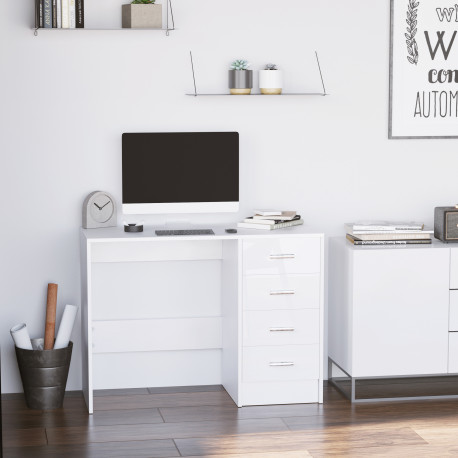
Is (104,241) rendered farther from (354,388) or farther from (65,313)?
(354,388)

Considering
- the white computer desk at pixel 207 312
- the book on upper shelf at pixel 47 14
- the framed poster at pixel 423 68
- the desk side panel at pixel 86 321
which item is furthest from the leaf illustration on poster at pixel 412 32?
the desk side panel at pixel 86 321

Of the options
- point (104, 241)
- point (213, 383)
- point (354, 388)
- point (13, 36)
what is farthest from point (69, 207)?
point (354, 388)

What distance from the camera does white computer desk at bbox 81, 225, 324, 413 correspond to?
13.2 ft

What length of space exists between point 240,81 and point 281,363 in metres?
1.36

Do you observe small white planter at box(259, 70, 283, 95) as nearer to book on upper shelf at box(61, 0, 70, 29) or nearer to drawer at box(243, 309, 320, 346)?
book on upper shelf at box(61, 0, 70, 29)

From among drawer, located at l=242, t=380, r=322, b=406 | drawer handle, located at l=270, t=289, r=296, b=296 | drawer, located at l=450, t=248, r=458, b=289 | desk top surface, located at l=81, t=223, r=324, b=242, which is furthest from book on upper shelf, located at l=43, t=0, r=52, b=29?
drawer, located at l=450, t=248, r=458, b=289

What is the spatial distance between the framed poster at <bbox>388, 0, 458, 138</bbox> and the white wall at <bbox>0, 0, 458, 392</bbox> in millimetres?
63

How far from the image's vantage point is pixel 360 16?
14.3 feet

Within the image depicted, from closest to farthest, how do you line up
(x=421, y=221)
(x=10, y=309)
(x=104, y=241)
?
(x=104, y=241) < (x=10, y=309) < (x=421, y=221)

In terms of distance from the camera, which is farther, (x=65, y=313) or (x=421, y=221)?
(x=421, y=221)

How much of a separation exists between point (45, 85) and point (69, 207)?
1.95 ft

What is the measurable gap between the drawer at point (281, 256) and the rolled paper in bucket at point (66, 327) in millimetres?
855

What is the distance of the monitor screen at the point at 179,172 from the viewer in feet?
13.7

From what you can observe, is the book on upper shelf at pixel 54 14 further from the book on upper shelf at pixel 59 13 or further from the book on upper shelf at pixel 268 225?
the book on upper shelf at pixel 268 225
